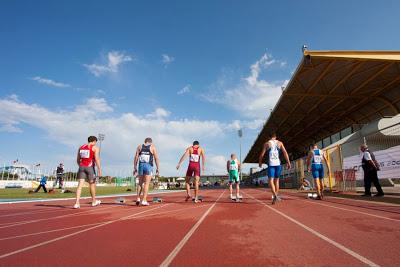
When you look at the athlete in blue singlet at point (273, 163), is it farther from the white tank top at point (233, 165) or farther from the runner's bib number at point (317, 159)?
the white tank top at point (233, 165)

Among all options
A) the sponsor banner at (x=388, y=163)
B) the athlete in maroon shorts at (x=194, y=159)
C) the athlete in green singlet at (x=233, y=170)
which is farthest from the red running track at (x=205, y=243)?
the sponsor banner at (x=388, y=163)

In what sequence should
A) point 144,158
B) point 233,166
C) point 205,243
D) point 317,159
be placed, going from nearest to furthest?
point 205,243, point 144,158, point 317,159, point 233,166

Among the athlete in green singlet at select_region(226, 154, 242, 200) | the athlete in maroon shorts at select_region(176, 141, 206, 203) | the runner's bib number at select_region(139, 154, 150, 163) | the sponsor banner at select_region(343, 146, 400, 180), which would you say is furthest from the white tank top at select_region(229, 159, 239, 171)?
the sponsor banner at select_region(343, 146, 400, 180)

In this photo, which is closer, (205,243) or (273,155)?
(205,243)

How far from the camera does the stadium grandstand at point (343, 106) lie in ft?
42.8

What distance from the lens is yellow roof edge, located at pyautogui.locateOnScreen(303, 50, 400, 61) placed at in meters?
14.8

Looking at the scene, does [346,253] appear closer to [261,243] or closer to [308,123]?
[261,243]

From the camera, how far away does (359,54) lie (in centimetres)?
1522

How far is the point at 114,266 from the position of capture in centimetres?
233

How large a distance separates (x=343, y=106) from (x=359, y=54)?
12.7 m

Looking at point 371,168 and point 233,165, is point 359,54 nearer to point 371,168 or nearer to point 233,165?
point 371,168

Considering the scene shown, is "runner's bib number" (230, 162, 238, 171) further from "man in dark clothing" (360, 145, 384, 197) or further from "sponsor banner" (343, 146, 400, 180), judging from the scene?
"sponsor banner" (343, 146, 400, 180)

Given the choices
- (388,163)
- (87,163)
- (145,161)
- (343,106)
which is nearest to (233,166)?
(145,161)

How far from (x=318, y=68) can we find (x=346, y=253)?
710 inches
